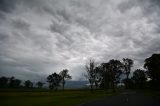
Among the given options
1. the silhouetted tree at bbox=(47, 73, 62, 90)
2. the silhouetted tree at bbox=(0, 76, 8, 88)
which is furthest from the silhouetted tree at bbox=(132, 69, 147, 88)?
the silhouetted tree at bbox=(0, 76, 8, 88)

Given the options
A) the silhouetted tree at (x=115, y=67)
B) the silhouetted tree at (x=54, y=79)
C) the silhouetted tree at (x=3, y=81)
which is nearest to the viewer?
the silhouetted tree at (x=115, y=67)

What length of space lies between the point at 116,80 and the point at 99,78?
12951 mm

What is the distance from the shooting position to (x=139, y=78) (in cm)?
10888

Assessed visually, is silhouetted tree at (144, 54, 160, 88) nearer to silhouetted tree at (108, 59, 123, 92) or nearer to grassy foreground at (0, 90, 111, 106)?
silhouetted tree at (108, 59, 123, 92)

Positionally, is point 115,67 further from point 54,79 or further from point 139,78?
point 54,79

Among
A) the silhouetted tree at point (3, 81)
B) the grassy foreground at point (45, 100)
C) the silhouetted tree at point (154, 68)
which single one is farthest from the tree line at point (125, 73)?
the silhouetted tree at point (3, 81)

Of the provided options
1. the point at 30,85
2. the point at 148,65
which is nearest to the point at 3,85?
the point at 30,85

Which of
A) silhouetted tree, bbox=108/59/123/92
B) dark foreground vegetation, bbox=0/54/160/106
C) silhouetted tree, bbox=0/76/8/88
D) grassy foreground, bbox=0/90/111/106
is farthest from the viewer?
silhouetted tree, bbox=0/76/8/88

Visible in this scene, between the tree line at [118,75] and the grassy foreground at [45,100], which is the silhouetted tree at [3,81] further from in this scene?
the grassy foreground at [45,100]

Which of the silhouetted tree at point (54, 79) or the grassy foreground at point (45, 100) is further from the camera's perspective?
the silhouetted tree at point (54, 79)

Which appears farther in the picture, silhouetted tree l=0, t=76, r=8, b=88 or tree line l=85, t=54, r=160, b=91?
silhouetted tree l=0, t=76, r=8, b=88

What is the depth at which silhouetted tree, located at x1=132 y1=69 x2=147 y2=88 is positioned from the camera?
4182 inches

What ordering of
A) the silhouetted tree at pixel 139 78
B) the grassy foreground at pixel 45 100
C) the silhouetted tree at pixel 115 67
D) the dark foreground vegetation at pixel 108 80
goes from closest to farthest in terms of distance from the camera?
the grassy foreground at pixel 45 100 < the dark foreground vegetation at pixel 108 80 < the silhouetted tree at pixel 115 67 < the silhouetted tree at pixel 139 78

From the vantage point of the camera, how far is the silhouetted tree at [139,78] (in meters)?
106
